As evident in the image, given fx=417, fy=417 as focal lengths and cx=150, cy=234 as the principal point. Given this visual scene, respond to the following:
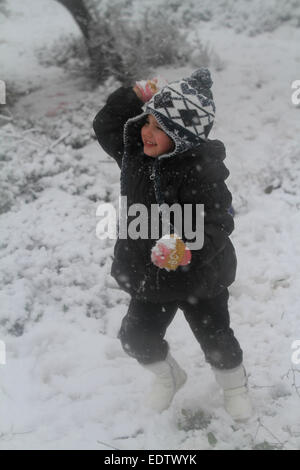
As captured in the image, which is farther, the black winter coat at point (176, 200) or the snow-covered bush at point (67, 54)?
the snow-covered bush at point (67, 54)

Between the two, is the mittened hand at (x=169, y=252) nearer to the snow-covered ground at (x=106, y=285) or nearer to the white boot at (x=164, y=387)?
the white boot at (x=164, y=387)

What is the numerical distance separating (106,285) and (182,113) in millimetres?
2454

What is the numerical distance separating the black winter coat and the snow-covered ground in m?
1.04

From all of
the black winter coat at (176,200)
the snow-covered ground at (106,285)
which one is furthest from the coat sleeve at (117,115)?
the snow-covered ground at (106,285)

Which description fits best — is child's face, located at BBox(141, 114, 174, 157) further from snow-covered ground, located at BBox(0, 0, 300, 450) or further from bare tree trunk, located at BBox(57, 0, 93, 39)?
bare tree trunk, located at BBox(57, 0, 93, 39)

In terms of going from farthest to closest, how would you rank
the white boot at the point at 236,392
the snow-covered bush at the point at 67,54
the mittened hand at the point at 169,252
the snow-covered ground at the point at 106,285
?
the snow-covered bush at the point at 67,54
the snow-covered ground at the point at 106,285
the white boot at the point at 236,392
the mittened hand at the point at 169,252

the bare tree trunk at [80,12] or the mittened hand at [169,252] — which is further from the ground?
the bare tree trunk at [80,12]

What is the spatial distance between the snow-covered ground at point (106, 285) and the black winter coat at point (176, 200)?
1038 mm

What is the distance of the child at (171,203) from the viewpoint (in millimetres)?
2172

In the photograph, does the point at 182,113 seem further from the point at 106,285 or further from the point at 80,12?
the point at 80,12

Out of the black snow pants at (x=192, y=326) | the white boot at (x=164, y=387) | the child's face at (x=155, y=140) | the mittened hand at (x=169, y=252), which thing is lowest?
the white boot at (x=164, y=387)

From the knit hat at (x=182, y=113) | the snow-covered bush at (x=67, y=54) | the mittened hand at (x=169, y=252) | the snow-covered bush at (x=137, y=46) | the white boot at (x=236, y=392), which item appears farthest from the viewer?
the snow-covered bush at (x=67, y=54)
